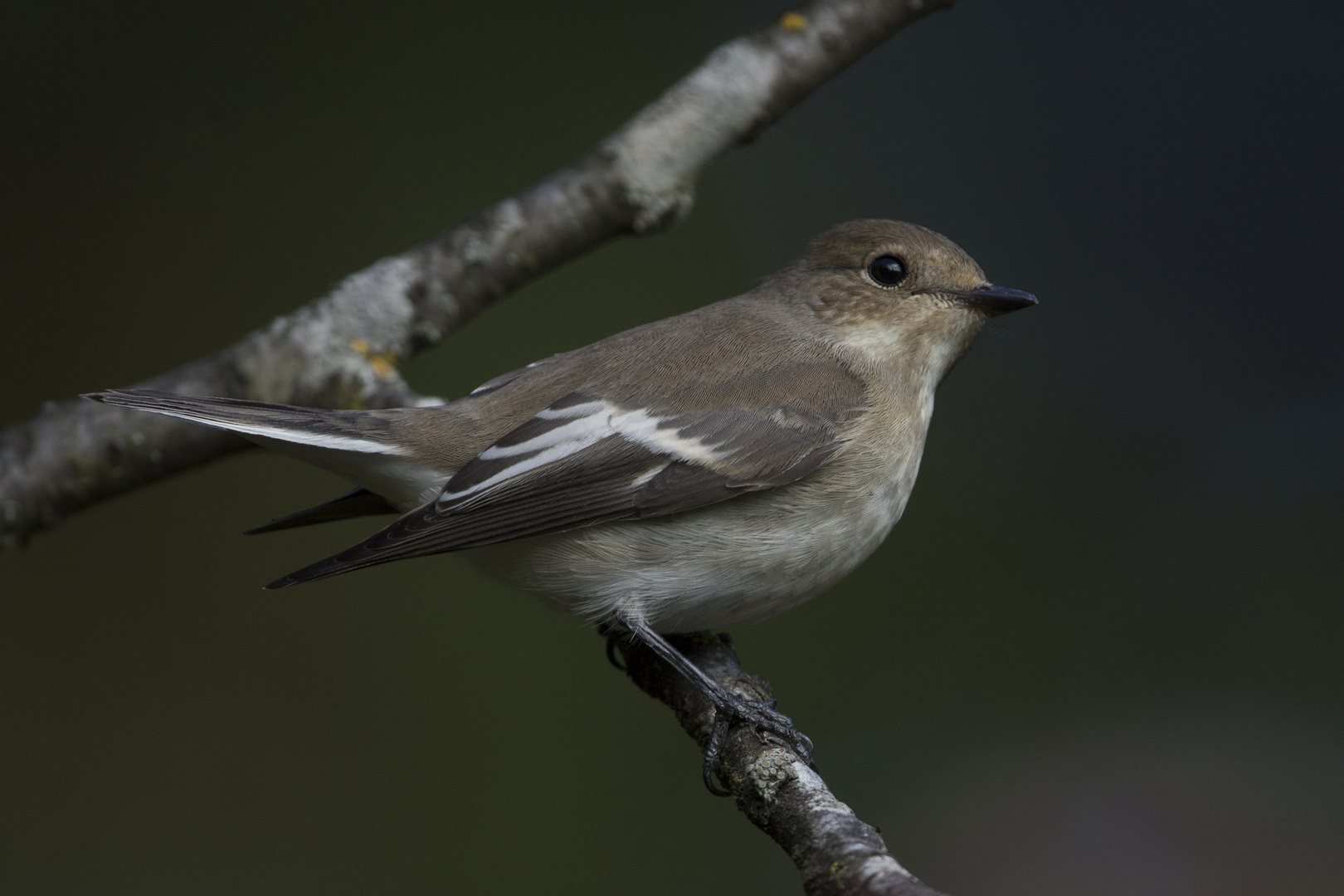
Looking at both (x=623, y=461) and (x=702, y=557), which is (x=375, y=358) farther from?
(x=702, y=557)

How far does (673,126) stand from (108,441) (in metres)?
1.55

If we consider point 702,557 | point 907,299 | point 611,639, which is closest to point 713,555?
point 702,557

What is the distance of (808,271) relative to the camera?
263 cm

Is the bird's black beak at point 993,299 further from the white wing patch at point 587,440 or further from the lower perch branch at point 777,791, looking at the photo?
the lower perch branch at point 777,791

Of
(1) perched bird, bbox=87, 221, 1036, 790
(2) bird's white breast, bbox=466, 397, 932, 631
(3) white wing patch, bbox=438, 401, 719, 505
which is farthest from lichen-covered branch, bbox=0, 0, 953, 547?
(2) bird's white breast, bbox=466, 397, 932, 631

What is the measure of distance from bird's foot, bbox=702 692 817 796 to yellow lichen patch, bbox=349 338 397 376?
4.04 feet

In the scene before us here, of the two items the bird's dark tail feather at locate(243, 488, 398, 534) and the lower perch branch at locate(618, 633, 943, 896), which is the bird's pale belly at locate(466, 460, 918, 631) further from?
the bird's dark tail feather at locate(243, 488, 398, 534)

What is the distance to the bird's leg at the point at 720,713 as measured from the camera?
186 cm

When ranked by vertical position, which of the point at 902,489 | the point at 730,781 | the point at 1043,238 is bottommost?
the point at 730,781

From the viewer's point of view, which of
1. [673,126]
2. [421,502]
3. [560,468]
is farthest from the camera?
[673,126]

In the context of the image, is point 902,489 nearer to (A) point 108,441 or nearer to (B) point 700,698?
(B) point 700,698

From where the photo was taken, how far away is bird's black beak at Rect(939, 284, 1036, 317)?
2346mm

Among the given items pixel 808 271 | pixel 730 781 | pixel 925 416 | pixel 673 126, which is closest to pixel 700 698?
pixel 730 781

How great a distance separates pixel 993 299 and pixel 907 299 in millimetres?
201
